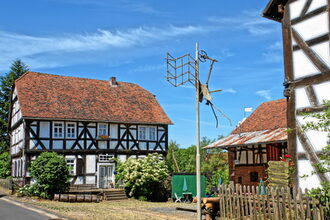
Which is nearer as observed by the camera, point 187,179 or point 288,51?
point 288,51

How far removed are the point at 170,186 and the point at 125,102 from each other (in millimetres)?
9448

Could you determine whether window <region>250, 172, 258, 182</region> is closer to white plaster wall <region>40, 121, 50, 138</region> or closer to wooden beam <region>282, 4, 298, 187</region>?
wooden beam <region>282, 4, 298, 187</region>

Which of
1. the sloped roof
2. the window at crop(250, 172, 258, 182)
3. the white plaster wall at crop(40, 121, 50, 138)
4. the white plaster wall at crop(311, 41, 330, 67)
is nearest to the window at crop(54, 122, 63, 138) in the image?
the white plaster wall at crop(40, 121, 50, 138)

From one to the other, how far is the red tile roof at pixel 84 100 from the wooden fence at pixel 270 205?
20385mm

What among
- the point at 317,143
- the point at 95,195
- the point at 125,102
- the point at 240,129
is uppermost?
the point at 125,102

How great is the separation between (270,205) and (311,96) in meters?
3.71

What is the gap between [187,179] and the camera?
28.0m

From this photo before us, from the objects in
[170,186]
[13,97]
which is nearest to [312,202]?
[170,186]

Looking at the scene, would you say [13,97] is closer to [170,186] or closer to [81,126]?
[81,126]

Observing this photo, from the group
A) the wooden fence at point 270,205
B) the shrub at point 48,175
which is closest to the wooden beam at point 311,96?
the wooden fence at point 270,205

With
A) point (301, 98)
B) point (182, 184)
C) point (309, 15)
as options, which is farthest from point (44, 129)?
point (309, 15)

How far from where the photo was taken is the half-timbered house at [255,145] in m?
23.5

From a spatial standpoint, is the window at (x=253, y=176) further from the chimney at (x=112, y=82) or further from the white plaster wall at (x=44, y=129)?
the chimney at (x=112, y=82)

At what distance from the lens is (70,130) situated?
3102cm
